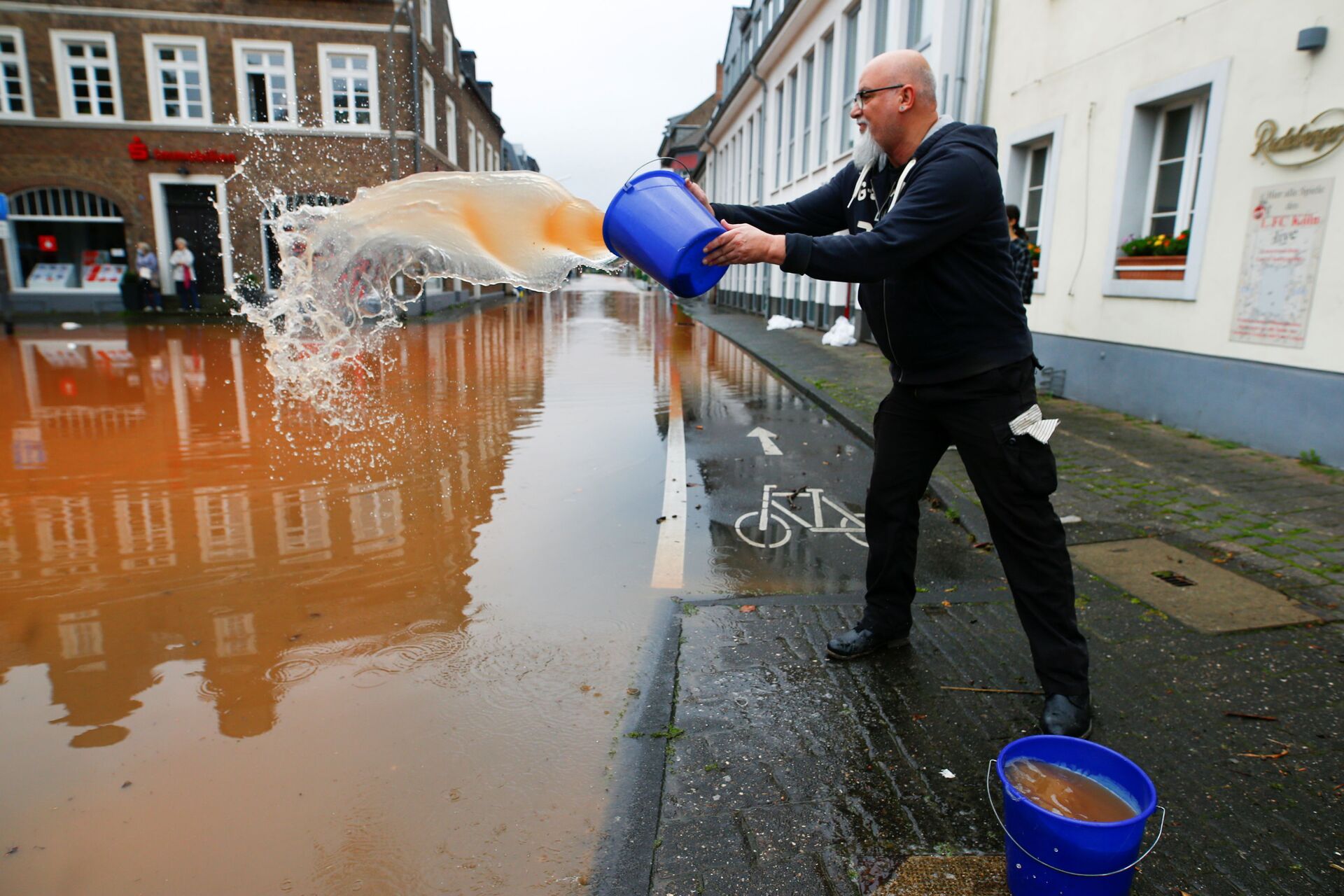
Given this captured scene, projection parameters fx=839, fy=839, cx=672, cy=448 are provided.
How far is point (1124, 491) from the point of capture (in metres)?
6.05

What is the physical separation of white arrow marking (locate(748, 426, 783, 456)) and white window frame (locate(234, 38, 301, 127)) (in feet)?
86.2

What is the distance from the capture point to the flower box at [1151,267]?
8.27 m

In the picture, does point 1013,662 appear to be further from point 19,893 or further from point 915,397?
point 19,893

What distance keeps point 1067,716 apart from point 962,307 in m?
1.50

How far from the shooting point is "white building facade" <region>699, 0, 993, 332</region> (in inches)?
500

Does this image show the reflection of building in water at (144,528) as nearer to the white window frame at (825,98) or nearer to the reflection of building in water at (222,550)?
the reflection of building in water at (222,550)

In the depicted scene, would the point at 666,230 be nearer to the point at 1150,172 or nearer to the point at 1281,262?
the point at 1281,262

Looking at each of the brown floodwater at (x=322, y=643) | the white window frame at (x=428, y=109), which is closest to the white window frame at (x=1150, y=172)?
the brown floodwater at (x=322, y=643)

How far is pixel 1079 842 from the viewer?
1.98 metres

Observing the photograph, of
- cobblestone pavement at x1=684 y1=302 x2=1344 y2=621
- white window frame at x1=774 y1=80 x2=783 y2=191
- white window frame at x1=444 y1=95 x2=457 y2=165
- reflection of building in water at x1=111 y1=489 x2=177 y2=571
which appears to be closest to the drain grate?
cobblestone pavement at x1=684 y1=302 x2=1344 y2=621

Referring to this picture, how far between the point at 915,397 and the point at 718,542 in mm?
2202

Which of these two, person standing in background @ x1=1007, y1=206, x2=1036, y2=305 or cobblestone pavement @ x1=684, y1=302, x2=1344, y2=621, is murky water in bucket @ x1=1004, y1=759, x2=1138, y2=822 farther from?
person standing in background @ x1=1007, y1=206, x2=1036, y2=305

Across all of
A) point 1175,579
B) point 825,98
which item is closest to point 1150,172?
point 1175,579

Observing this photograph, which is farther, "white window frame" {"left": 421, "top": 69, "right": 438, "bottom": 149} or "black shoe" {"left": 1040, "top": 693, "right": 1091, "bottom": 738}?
"white window frame" {"left": 421, "top": 69, "right": 438, "bottom": 149}
